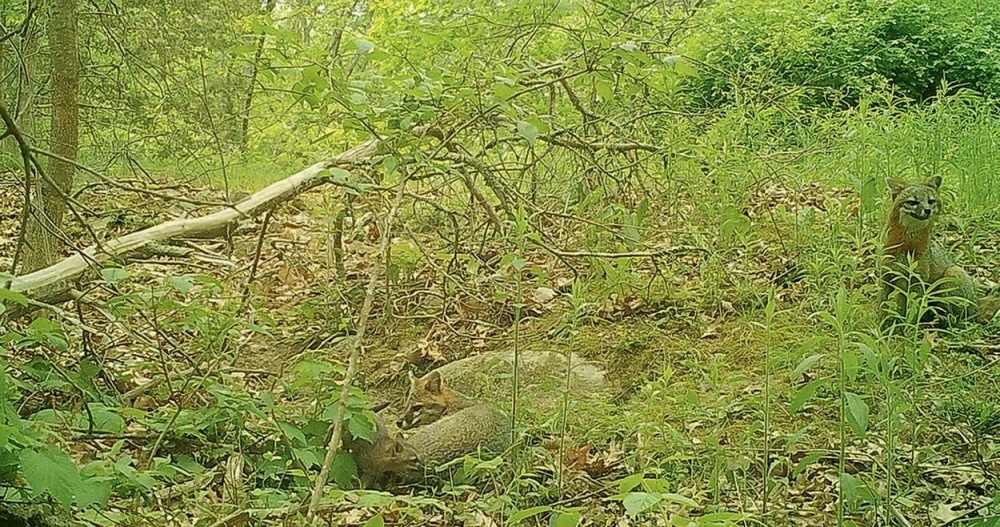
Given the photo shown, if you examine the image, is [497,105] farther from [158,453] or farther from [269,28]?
[158,453]

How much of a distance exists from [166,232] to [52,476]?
6.59ft

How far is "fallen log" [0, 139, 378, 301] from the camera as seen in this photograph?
3.39 m

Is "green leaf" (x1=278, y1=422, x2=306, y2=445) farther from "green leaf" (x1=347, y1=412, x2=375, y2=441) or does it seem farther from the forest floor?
the forest floor

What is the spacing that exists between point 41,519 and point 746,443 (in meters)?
2.28

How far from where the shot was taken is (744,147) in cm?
549

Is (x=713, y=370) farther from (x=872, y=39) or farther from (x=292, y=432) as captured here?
(x=872, y=39)

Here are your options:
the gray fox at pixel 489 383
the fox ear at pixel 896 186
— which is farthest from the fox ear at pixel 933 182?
the gray fox at pixel 489 383

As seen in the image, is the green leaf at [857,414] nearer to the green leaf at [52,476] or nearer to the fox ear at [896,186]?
the green leaf at [52,476]

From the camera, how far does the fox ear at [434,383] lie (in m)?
4.17

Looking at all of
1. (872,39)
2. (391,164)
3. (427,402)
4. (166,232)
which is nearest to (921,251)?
(427,402)

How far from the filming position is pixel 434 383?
13.8 feet

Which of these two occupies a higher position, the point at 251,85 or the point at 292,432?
the point at 251,85

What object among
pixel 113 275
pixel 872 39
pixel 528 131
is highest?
pixel 528 131

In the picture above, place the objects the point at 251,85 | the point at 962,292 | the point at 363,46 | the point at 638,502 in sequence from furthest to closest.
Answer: the point at 251,85
the point at 962,292
the point at 363,46
the point at 638,502
